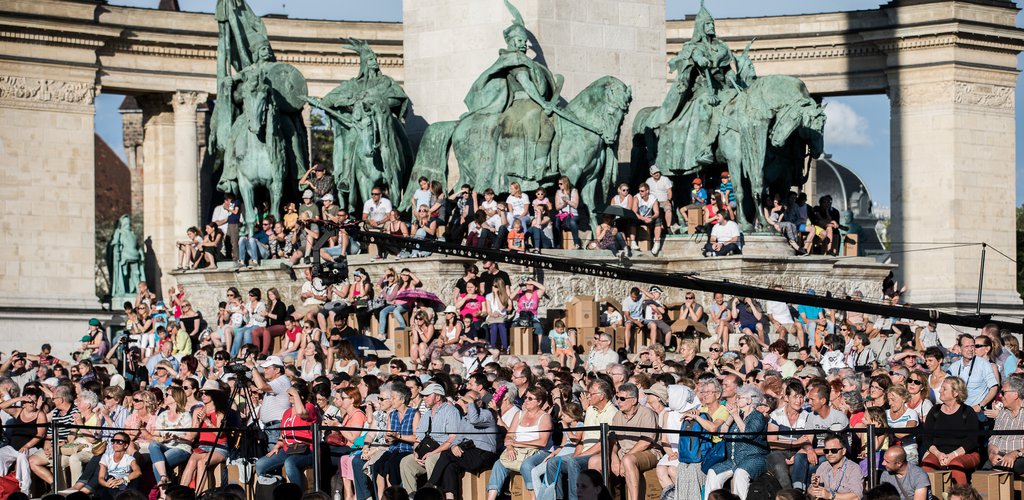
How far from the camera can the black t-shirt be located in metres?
30.2

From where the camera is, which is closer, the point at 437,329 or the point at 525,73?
the point at 437,329

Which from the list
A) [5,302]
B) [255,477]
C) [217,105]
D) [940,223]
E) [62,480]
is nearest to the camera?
[255,477]

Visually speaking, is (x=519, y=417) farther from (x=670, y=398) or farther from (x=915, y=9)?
(x=915, y=9)

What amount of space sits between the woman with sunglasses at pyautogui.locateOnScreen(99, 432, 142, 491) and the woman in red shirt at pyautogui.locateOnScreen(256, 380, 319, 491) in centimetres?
156

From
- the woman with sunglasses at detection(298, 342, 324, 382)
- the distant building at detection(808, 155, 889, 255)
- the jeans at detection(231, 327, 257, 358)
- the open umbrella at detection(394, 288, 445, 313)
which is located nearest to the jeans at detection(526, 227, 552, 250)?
the open umbrella at detection(394, 288, 445, 313)

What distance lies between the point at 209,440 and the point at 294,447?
1177 millimetres

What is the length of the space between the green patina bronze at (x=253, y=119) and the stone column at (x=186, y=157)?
18.7 meters

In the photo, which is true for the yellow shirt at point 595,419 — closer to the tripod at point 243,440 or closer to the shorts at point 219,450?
the tripod at point 243,440

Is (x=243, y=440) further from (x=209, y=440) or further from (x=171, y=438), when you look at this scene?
(x=171, y=438)

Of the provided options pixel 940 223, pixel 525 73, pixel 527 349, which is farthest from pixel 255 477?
pixel 940 223

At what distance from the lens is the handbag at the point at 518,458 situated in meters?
19.1

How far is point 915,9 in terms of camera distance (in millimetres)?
58469

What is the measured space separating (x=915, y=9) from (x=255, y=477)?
42.0 meters

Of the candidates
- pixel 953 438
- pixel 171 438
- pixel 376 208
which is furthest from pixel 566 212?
pixel 953 438
